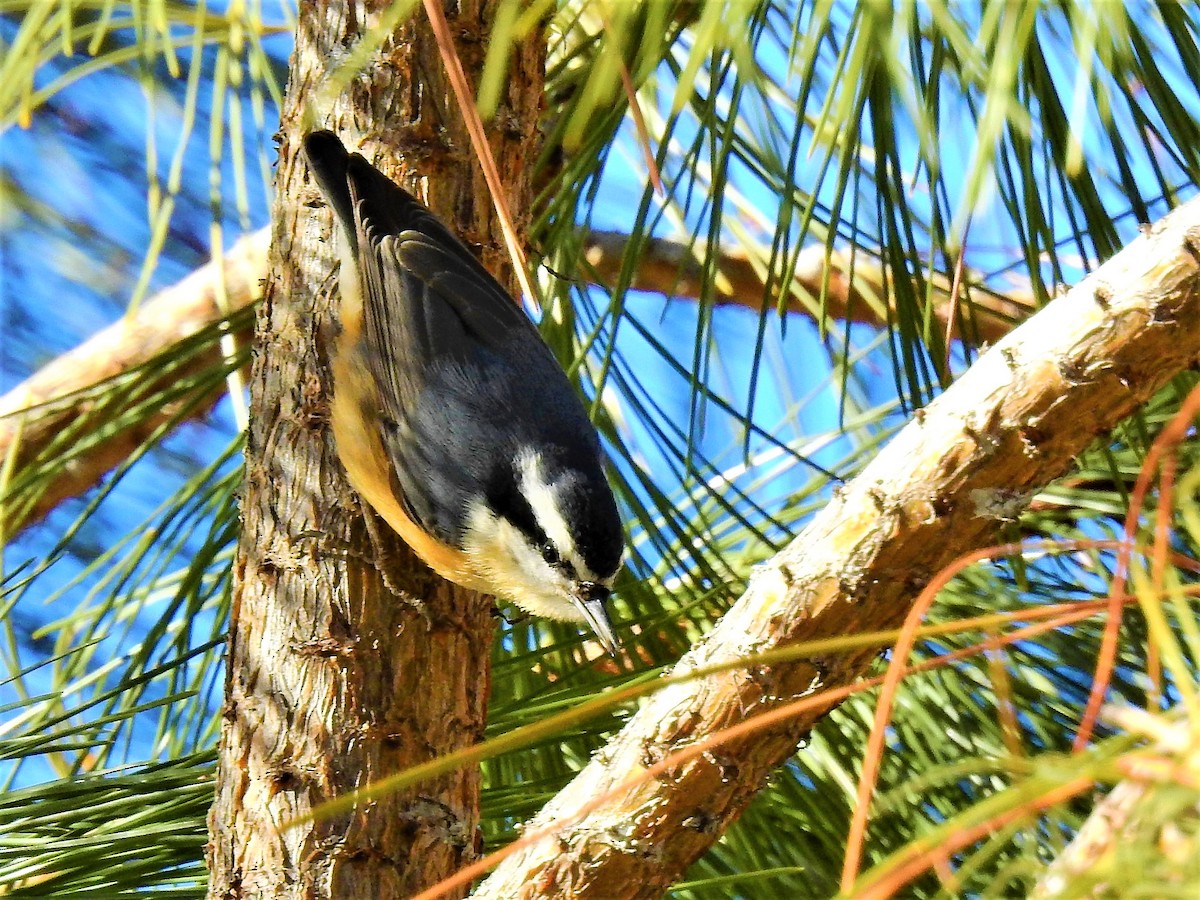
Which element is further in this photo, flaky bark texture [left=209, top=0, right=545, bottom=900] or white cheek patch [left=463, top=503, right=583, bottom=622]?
white cheek patch [left=463, top=503, right=583, bottom=622]

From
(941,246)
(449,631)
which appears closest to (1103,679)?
(941,246)

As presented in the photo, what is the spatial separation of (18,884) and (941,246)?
39.4 inches

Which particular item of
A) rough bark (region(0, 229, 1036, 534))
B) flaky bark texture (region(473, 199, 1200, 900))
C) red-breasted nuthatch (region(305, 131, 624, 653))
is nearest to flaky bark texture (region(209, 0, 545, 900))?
red-breasted nuthatch (region(305, 131, 624, 653))

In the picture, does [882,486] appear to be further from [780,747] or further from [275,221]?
[275,221]

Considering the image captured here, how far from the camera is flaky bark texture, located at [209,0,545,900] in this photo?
1.13 metres

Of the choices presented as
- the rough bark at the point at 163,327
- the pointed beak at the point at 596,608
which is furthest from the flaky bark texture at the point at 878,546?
the rough bark at the point at 163,327

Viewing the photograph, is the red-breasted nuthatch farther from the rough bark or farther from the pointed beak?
the rough bark

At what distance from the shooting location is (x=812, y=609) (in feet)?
2.68

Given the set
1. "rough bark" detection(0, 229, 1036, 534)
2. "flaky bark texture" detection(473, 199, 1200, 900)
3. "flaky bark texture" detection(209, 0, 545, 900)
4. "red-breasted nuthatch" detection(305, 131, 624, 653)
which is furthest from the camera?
"rough bark" detection(0, 229, 1036, 534)

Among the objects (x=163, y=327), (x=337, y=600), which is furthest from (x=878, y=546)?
(x=163, y=327)

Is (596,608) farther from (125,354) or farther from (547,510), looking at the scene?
(125,354)

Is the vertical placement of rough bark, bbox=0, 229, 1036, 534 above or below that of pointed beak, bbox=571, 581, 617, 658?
above

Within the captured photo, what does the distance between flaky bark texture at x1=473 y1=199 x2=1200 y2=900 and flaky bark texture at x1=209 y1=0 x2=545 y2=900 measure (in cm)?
29

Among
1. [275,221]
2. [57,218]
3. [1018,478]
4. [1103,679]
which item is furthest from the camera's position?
[57,218]
